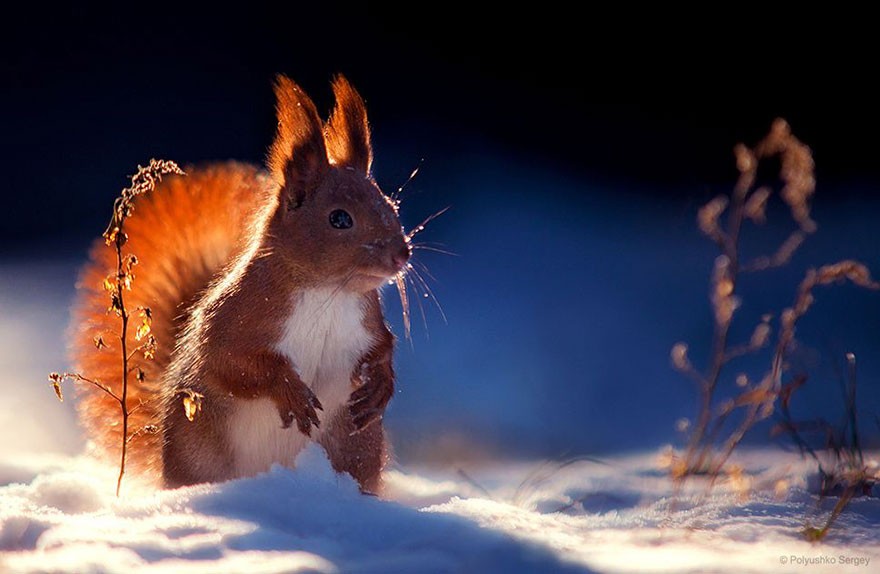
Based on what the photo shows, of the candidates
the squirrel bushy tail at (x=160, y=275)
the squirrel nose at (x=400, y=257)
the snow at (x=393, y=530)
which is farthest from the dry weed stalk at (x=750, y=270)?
the squirrel bushy tail at (x=160, y=275)

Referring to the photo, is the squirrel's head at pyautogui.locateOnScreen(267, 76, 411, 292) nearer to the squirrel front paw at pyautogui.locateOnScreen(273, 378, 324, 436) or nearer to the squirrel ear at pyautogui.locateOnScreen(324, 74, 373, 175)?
the squirrel ear at pyautogui.locateOnScreen(324, 74, 373, 175)

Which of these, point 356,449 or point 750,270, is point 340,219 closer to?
point 356,449

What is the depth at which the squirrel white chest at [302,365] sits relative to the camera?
2.30 metres

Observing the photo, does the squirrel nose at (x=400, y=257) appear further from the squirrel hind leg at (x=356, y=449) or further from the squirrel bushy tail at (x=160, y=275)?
the squirrel bushy tail at (x=160, y=275)

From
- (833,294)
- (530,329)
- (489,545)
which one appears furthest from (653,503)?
(833,294)

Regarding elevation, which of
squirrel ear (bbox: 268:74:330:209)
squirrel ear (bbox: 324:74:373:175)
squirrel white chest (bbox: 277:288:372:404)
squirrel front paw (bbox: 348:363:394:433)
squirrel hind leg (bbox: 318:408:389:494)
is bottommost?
squirrel hind leg (bbox: 318:408:389:494)

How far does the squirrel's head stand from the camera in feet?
7.63

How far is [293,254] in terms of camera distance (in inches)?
92.7

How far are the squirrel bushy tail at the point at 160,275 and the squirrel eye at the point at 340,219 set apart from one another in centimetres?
40

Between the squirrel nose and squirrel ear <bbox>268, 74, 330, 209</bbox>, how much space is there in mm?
309

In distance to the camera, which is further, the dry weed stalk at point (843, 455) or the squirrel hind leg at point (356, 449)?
the squirrel hind leg at point (356, 449)

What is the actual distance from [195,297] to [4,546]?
1.21 m

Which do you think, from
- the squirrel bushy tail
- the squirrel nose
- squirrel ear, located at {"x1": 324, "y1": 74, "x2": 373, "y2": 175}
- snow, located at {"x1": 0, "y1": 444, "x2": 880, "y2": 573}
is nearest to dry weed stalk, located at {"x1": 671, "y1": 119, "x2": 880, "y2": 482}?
snow, located at {"x1": 0, "y1": 444, "x2": 880, "y2": 573}

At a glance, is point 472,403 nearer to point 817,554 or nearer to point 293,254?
point 293,254
